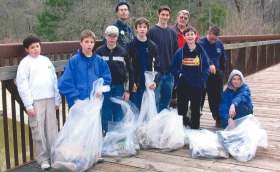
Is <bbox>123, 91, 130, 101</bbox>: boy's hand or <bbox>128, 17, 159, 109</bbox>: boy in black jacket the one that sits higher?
<bbox>128, 17, 159, 109</bbox>: boy in black jacket

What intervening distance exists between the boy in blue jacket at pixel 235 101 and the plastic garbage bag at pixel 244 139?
0.30 m

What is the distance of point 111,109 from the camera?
4.54 m

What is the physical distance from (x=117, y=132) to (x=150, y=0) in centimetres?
2445

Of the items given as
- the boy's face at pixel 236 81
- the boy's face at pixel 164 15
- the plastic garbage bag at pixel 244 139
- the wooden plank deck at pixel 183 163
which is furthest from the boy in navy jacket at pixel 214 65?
the plastic garbage bag at pixel 244 139

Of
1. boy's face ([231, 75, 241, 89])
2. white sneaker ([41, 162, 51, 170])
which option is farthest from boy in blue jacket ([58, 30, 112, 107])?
boy's face ([231, 75, 241, 89])

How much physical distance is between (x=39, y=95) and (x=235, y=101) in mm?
2167

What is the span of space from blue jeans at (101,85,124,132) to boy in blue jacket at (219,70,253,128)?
1.18m

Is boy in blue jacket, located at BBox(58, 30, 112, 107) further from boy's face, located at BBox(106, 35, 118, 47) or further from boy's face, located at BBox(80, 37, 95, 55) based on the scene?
boy's face, located at BBox(106, 35, 118, 47)

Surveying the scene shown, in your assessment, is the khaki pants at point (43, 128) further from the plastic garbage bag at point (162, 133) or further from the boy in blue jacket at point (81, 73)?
the plastic garbage bag at point (162, 133)

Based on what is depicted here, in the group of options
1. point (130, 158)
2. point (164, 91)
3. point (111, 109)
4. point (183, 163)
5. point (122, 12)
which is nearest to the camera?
point (183, 163)

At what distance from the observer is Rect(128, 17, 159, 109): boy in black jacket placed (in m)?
4.64

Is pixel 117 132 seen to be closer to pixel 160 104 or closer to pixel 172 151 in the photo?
pixel 172 151

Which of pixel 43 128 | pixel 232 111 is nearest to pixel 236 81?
pixel 232 111

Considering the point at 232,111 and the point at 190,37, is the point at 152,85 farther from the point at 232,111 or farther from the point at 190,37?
the point at 232,111
